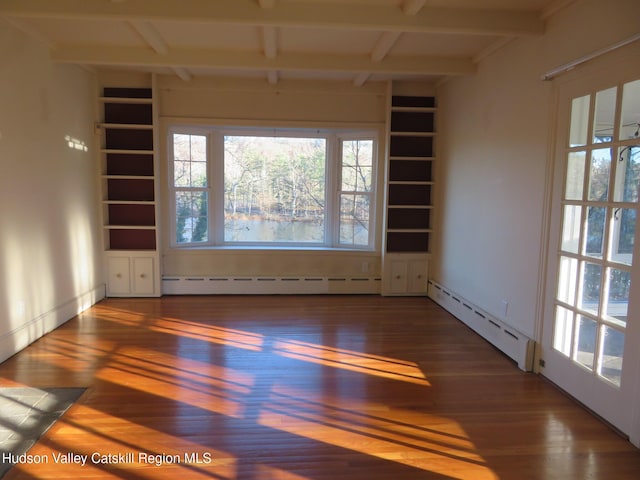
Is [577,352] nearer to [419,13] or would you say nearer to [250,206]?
[419,13]

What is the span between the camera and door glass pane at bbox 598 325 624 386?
2.67 metres

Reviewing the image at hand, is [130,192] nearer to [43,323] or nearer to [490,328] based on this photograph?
[43,323]

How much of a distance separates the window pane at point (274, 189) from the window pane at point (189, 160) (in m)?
0.31

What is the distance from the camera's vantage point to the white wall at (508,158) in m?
3.14

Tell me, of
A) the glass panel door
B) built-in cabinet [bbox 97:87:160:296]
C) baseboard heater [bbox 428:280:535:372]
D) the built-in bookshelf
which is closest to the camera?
the glass panel door

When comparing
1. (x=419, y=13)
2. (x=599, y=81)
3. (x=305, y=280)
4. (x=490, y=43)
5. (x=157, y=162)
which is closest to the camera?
(x=599, y=81)

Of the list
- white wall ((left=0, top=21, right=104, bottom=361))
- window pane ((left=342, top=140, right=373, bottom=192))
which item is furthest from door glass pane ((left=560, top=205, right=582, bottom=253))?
white wall ((left=0, top=21, right=104, bottom=361))

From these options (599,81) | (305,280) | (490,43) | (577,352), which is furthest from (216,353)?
(490,43)

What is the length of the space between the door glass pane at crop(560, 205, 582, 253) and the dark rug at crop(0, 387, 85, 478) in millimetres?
3553

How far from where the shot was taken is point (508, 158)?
3.99m

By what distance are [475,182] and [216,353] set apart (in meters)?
3.12

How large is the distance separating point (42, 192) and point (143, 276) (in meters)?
1.81

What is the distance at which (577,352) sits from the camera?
3064 mm

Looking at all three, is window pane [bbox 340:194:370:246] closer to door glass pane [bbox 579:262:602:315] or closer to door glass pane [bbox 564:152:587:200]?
door glass pane [bbox 564:152:587:200]
